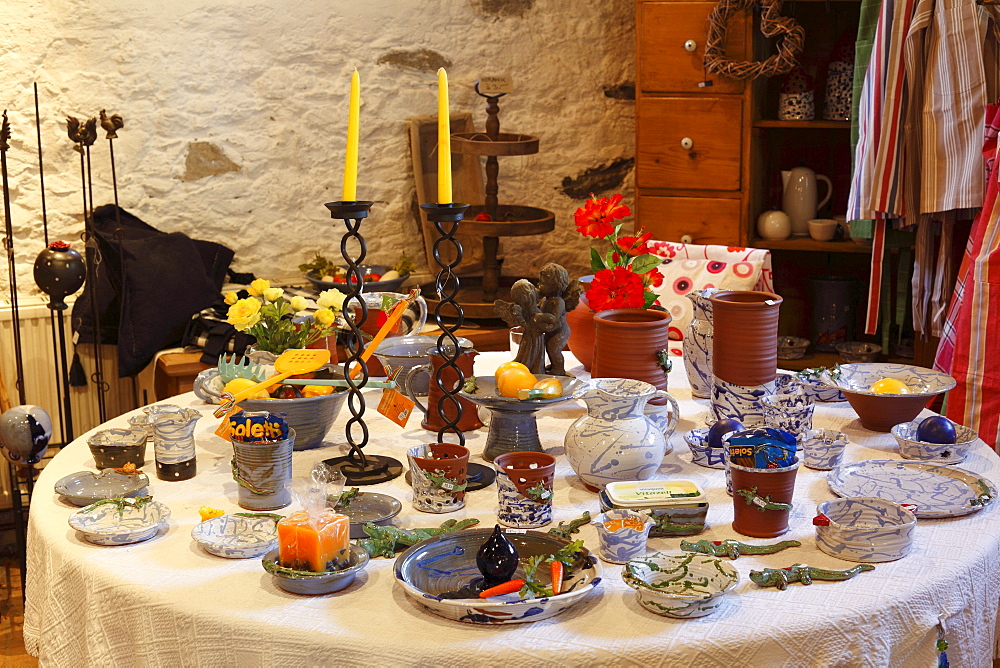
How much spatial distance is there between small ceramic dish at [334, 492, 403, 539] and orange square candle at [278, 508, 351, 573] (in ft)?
0.51

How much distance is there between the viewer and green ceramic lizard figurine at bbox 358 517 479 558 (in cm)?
135

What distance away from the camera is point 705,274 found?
2.70 meters

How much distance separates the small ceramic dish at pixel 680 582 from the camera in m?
1.17

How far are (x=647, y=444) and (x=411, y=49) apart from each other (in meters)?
2.45

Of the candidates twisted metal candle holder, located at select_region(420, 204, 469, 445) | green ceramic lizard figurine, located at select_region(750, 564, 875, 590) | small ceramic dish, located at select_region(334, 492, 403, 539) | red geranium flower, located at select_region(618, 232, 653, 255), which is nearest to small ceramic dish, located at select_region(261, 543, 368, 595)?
small ceramic dish, located at select_region(334, 492, 403, 539)

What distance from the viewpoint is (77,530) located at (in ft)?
4.69

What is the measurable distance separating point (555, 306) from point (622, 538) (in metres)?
0.62

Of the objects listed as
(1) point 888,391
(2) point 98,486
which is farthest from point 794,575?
(2) point 98,486

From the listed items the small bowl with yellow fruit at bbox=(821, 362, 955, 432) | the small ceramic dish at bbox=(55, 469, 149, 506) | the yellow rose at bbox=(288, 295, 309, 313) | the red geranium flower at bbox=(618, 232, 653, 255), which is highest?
the red geranium flower at bbox=(618, 232, 653, 255)

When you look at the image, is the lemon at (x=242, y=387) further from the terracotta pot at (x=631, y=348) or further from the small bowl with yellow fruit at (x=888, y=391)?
the small bowl with yellow fruit at (x=888, y=391)

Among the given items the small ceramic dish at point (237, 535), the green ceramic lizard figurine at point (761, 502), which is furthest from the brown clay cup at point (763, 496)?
the small ceramic dish at point (237, 535)

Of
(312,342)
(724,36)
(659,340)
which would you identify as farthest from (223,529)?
(724,36)

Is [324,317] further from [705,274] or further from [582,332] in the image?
[705,274]

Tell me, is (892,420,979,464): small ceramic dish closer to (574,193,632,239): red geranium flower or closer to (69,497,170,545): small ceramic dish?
(574,193,632,239): red geranium flower
